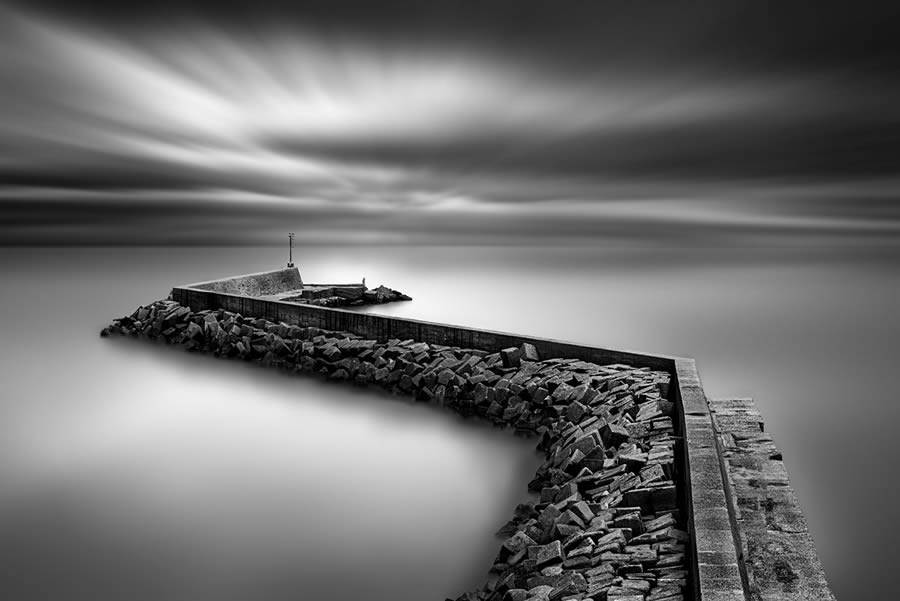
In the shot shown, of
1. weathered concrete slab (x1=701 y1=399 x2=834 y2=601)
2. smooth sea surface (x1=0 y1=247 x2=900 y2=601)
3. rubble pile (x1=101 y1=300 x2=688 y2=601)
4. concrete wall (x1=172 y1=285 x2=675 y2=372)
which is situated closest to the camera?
weathered concrete slab (x1=701 y1=399 x2=834 y2=601)

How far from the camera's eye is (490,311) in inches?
1123

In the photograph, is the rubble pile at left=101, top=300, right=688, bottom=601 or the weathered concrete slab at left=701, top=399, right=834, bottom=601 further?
the rubble pile at left=101, top=300, right=688, bottom=601

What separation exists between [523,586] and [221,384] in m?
8.80

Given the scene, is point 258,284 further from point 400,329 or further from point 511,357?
point 511,357

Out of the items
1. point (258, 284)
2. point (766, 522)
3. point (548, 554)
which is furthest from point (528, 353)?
point (258, 284)

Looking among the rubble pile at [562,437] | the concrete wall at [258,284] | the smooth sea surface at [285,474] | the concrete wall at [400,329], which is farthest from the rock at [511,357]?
the concrete wall at [258,284]

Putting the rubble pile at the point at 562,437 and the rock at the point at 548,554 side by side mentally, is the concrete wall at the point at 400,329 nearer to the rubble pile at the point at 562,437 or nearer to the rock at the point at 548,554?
the rubble pile at the point at 562,437

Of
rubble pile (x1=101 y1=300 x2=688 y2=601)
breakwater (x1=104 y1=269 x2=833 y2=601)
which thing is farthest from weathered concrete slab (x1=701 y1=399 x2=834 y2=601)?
rubble pile (x1=101 y1=300 x2=688 y2=601)

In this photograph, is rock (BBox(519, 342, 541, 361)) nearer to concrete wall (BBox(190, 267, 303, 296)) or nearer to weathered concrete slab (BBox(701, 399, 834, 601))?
weathered concrete slab (BBox(701, 399, 834, 601))

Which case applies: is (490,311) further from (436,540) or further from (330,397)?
(436,540)

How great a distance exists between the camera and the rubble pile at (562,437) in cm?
445

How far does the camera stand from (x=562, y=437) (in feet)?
25.7

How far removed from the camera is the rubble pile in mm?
4449

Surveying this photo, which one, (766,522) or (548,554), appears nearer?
(548,554)
